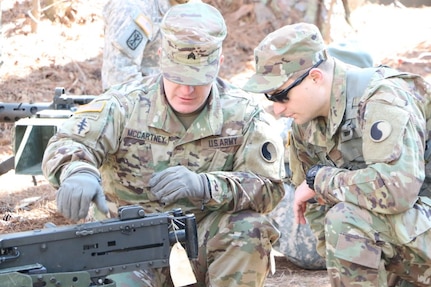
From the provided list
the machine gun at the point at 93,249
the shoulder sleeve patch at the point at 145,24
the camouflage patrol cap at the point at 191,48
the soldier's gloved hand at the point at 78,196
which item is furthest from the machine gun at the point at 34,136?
the machine gun at the point at 93,249

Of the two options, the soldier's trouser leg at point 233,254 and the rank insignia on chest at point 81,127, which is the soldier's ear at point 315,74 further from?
the rank insignia on chest at point 81,127

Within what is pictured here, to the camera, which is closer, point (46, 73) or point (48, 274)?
point (48, 274)

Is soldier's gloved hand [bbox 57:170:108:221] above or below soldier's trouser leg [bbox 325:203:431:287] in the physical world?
above

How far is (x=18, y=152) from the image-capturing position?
19.8 feet

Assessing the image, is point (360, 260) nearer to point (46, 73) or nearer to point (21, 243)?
point (21, 243)

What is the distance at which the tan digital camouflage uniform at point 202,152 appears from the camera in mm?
4086

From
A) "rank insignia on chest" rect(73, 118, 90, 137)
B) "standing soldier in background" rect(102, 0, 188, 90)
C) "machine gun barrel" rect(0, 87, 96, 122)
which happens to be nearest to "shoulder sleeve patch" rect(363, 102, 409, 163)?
"rank insignia on chest" rect(73, 118, 90, 137)

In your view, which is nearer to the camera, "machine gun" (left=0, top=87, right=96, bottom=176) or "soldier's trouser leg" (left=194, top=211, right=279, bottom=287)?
"soldier's trouser leg" (left=194, top=211, right=279, bottom=287)

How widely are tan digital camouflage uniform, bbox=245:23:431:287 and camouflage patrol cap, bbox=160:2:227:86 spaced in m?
0.27

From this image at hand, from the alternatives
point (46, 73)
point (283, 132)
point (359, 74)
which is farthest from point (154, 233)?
point (46, 73)

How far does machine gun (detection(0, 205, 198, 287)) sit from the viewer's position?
3.35 meters

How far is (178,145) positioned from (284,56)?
0.70 meters

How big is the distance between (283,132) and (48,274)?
2864 millimetres

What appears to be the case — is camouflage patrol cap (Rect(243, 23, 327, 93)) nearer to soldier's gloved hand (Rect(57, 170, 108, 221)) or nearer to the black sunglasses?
the black sunglasses
